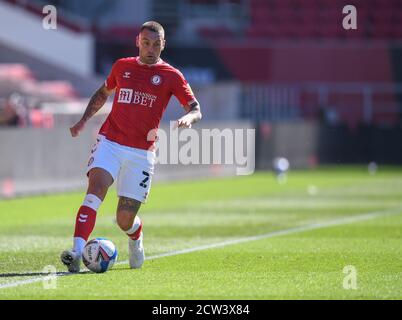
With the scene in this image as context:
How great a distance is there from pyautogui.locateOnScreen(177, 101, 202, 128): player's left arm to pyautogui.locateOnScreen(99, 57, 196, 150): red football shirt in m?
0.06

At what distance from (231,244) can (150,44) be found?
11.7 ft

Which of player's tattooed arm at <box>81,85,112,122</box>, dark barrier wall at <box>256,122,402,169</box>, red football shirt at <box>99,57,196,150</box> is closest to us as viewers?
red football shirt at <box>99,57,196,150</box>

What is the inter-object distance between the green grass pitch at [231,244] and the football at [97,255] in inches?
4.9

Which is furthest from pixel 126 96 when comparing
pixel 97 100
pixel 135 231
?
pixel 135 231

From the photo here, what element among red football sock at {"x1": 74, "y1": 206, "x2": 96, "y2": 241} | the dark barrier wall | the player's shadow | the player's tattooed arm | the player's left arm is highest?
the player's tattooed arm

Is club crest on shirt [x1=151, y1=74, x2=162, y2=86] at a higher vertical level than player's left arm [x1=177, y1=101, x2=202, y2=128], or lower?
higher

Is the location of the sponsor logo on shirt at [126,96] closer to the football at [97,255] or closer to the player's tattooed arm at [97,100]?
the player's tattooed arm at [97,100]

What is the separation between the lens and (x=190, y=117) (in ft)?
34.4

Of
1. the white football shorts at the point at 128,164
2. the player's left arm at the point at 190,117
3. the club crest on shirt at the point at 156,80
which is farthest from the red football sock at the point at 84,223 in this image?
the club crest on shirt at the point at 156,80

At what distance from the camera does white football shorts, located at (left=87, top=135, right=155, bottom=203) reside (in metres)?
10.7

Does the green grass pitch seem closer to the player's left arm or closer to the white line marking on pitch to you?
the white line marking on pitch

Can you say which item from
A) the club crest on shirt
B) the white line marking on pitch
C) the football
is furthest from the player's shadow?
the club crest on shirt
